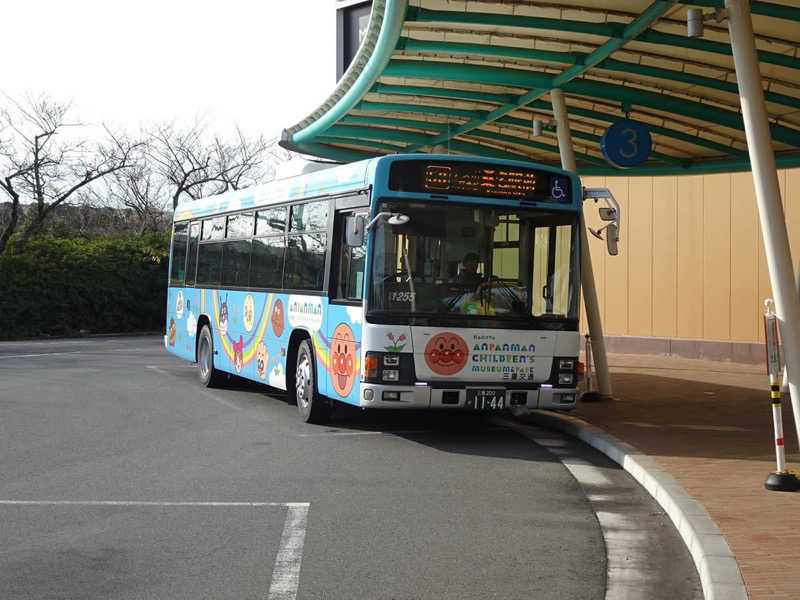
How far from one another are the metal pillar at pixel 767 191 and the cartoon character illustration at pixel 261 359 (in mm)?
7021

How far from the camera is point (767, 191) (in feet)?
29.6

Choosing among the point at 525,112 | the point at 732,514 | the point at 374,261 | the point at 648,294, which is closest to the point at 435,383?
the point at 374,261

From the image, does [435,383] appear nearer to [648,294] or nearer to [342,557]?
[342,557]

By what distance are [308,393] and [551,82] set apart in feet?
17.2

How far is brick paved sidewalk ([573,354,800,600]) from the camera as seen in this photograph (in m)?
6.30

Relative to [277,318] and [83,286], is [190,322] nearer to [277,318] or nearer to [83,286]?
[277,318]

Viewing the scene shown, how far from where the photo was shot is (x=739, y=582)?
564 cm

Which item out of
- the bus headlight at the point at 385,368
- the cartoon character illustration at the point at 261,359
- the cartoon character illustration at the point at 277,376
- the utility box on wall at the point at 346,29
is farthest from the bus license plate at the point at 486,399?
the utility box on wall at the point at 346,29

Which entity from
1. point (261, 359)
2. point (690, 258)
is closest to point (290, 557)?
point (261, 359)

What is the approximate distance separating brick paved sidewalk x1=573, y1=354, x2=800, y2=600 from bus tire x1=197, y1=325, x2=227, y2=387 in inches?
229

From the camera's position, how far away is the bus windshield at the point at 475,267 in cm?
1088

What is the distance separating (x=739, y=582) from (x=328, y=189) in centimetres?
759

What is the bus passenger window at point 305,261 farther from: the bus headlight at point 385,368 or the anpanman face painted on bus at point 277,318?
the bus headlight at point 385,368

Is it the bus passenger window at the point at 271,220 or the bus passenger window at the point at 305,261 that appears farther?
the bus passenger window at the point at 271,220
